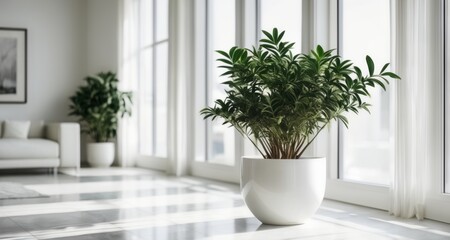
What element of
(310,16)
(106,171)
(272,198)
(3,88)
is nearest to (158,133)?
(106,171)

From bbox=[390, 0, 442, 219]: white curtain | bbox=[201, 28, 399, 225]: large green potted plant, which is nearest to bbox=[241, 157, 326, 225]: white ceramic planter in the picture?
bbox=[201, 28, 399, 225]: large green potted plant

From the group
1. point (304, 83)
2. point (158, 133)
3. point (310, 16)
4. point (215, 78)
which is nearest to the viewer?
point (304, 83)

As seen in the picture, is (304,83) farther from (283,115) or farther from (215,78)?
(215,78)

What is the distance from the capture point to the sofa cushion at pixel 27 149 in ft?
25.4

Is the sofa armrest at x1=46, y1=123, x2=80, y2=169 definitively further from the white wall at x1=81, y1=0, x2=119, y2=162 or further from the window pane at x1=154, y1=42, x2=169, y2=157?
the white wall at x1=81, y1=0, x2=119, y2=162

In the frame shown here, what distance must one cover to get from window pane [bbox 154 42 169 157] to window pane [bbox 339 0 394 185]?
375cm

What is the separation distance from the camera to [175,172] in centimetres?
773

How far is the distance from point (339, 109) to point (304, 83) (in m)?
0.34

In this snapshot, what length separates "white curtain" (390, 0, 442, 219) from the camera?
4.29 meters

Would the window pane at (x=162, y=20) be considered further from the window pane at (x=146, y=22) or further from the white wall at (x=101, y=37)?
the white wall at (x=101, y=37)

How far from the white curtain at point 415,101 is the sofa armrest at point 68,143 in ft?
16.2

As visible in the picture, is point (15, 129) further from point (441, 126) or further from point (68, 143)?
point (441, 126)

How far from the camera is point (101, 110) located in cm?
912

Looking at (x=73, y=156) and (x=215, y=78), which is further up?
(x=215, y=78)
